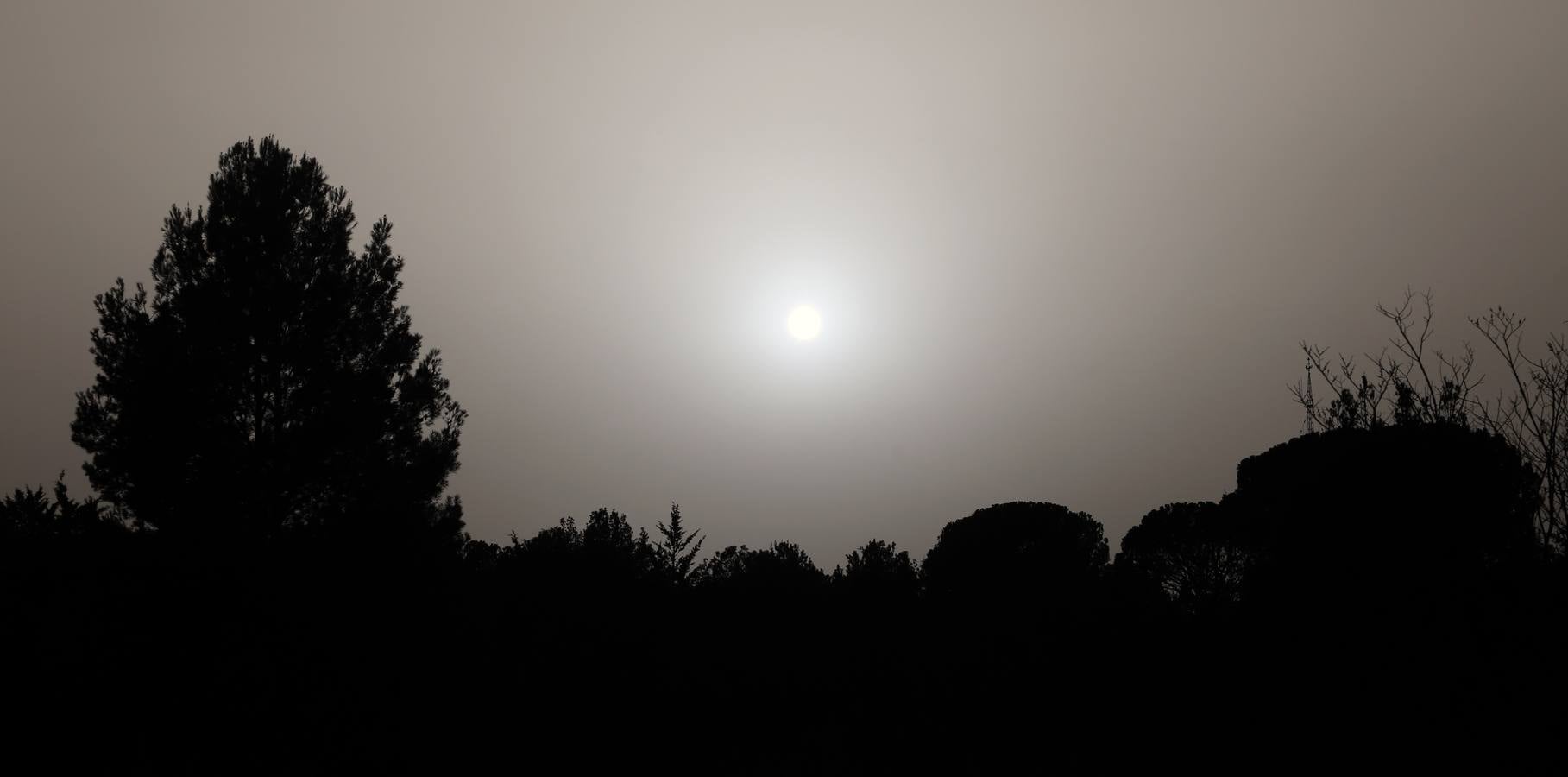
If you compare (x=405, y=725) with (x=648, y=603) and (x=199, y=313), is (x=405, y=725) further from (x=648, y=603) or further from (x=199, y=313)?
(x=199, y=313)

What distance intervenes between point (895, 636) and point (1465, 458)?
13653 millimetres

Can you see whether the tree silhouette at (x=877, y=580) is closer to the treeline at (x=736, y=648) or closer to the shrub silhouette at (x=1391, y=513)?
the treeline at (x=736, y=648)

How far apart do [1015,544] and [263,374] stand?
31.5 metres

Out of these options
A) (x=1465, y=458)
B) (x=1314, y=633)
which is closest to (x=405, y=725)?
(x=1314, y=633)

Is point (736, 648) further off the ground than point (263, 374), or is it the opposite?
point (263, 374)

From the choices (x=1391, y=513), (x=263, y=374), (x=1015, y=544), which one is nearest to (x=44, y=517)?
(x=263, y=374)

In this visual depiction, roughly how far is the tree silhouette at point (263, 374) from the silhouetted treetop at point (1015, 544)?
923 inches

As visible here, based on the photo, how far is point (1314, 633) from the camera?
12.0 m

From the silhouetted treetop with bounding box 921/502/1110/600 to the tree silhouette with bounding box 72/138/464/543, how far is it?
76.9 feet

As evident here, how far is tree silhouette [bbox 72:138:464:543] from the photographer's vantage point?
23.9 meters

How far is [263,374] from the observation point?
25.6m

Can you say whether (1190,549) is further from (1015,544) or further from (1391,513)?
(1391,513)

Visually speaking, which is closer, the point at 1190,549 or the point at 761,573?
the point at 761,573

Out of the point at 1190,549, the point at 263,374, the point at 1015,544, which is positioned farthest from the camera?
the point at 1015,544
